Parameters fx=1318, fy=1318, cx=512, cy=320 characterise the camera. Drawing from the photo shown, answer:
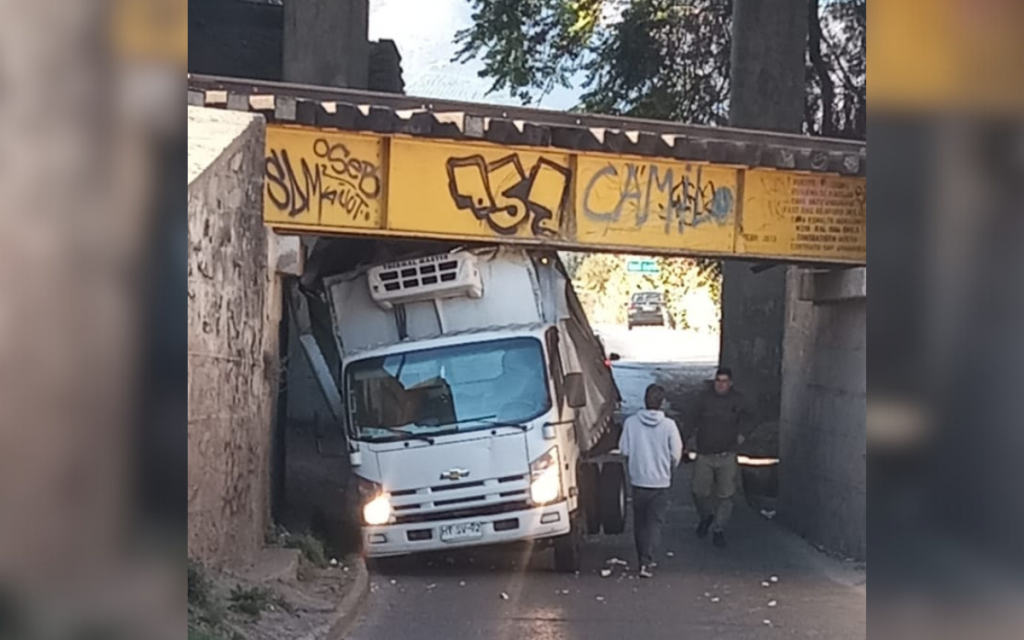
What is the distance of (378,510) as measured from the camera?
1230cm

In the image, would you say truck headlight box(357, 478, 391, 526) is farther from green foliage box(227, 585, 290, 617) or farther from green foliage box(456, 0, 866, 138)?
green foliage box(456, 0, 866, 138)

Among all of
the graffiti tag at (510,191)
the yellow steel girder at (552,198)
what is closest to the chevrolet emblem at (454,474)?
the yellow steel girder at (552,198)

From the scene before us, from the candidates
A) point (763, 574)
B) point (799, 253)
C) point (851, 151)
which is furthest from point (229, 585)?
point (851, 151)

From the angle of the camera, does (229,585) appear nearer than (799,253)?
Yes

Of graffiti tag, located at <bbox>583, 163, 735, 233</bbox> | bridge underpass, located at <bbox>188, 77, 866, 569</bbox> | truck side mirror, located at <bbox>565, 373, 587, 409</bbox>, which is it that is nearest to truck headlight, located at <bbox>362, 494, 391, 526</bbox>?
truck side mirror, located at <bbox>565, 373, 587, 409</bbox>

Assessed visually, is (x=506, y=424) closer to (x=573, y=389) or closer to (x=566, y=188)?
(x=573, y=389)

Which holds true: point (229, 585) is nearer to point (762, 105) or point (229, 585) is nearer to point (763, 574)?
point (763, 574)

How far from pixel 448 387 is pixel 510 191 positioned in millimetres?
1957

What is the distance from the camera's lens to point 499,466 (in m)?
12.1
